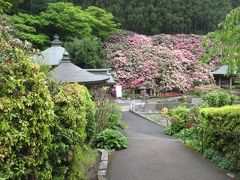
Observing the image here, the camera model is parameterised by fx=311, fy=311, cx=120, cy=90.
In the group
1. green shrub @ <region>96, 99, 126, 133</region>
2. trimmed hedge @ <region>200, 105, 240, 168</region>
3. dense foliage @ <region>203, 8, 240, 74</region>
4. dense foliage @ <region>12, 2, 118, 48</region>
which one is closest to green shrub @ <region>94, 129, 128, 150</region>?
green shrub @ <region>96, 99, 126, 133</region>

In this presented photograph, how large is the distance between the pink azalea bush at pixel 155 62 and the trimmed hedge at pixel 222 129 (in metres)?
20.3

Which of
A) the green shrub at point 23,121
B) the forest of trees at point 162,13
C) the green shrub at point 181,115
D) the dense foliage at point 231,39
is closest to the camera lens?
the green shrub at point 23,121

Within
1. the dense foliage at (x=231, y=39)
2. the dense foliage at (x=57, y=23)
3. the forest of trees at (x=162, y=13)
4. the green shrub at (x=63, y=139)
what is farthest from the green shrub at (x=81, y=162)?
the forest of trees at (x=162, y=13)

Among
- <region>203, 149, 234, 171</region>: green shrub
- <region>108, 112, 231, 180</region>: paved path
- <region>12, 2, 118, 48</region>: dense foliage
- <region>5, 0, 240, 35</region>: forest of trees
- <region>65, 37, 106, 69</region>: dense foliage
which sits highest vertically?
<region>5, 0, 240, 35</region>: forest of trees

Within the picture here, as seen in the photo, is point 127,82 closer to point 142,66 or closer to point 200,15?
point 142,66

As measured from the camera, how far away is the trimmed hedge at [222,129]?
24.2 feet

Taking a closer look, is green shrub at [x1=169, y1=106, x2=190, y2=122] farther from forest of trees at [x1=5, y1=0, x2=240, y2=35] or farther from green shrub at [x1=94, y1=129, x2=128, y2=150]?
forest of trees at [x1=5, y1=0, x2=240, y2=35]

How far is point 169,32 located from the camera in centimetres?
3878

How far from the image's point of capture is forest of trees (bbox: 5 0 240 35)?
36.6 metres

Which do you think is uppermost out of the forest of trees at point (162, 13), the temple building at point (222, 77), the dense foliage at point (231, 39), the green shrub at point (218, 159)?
the forest of trees at point (162, 13)

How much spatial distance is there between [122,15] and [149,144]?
94.5ft

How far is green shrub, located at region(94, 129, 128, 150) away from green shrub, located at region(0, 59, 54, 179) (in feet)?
18.3

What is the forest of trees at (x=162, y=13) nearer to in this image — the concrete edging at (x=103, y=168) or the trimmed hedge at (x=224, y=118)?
the trimmed hedge at (x=224, y=118)

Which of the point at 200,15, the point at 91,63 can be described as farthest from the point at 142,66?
the point at 200,15
